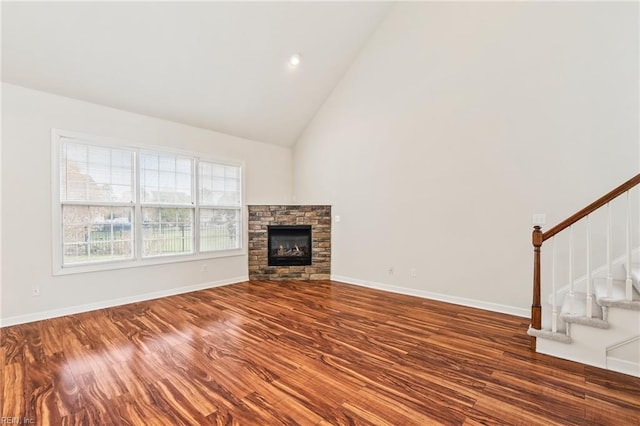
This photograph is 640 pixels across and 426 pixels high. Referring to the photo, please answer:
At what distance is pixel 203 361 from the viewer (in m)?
2.52

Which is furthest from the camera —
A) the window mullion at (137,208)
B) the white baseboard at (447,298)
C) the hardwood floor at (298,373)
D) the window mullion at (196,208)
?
the window mullion at (196,208)

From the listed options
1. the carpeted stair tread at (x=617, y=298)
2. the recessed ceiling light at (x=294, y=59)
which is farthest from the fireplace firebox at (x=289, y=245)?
the carpeted stair tread at (x=617, y=298)

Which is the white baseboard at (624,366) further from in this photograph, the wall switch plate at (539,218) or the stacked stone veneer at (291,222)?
the stacked stone veneer at (291,222)

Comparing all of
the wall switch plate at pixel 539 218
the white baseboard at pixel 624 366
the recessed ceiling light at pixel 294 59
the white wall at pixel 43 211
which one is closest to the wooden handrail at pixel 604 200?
the wall switch plate at pixel 539 218

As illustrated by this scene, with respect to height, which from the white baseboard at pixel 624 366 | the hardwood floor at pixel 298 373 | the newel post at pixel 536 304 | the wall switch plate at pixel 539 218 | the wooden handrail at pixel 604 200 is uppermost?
the wooden handrail at pixel 604 200

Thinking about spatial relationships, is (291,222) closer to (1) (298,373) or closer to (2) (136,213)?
(2) (136,213)

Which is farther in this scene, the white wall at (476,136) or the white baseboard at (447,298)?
the white baseboard at (447,298)

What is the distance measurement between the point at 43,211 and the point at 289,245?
3690 mm

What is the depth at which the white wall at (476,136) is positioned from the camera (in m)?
3.17

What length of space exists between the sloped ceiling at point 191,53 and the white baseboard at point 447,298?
3.54 meters

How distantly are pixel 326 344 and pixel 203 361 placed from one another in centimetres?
112

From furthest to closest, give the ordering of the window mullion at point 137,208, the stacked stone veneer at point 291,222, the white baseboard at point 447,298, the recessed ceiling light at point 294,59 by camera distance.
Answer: the stacked stone veneer at point 291,222 < the recessed ceiling light at point 294,59 < the window mullion at point 137,208 < the white baseboard at point 447,298

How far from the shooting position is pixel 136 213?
437 cm

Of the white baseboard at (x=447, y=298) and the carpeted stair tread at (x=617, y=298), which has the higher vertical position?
the carpeted stair tread at (x=617, y=298)
